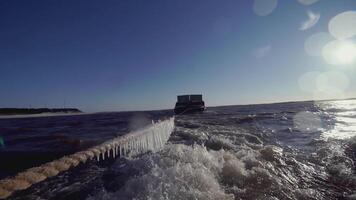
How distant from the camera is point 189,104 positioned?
207 ft

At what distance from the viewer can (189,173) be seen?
6.82m

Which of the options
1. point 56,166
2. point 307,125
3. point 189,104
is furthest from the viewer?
point 189,104

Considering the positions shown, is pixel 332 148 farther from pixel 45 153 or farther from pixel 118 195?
pixel 45 153

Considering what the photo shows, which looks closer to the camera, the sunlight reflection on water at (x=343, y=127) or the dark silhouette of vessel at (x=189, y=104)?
the sunlight reflection on water at (x=343, y=127)

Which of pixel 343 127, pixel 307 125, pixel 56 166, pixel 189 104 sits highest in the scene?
pixel 189 104

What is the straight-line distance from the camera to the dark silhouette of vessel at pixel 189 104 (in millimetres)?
61562

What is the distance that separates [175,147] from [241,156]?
8.06ft

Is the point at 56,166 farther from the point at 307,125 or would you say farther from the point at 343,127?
the point at 307,125

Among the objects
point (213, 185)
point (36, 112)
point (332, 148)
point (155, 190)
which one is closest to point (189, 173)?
point (213, 185)

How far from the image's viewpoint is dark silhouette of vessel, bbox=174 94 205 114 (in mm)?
61562

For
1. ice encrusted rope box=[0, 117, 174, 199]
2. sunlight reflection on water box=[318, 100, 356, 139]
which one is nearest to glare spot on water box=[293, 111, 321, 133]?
sunlight reflection on water box=[318, 100, 356, 139]

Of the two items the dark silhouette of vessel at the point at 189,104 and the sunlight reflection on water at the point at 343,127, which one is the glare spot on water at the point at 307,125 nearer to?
the sunlight reflection on water at the point at 343,127

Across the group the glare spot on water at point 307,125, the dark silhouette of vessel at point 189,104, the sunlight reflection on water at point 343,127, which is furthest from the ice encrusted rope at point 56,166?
the dark silhouette of vessel at point 189,104

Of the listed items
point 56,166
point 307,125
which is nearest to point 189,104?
point 307,125
